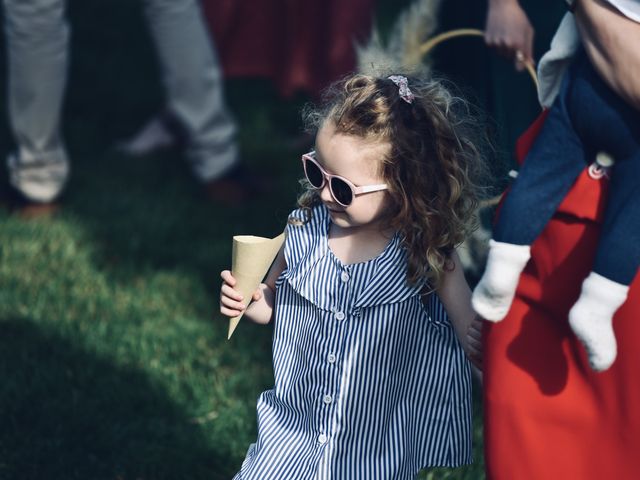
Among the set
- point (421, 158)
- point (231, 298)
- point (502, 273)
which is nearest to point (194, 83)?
point (231, 298)

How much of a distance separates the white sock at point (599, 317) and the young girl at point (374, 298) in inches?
15.1

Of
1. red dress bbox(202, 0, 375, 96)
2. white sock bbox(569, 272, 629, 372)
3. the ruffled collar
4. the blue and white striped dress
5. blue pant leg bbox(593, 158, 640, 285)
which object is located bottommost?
red dress bbox(202, 0, 375, 96)

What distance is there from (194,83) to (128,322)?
1.30m

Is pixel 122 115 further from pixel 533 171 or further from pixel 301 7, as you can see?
pixel 533 171

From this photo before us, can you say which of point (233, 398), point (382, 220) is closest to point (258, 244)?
point (382, 220)

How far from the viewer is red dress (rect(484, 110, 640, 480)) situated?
1744 millimetres

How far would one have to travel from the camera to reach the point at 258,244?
2.08 meters

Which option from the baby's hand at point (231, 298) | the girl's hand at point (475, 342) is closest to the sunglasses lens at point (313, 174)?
the baby's hand at point (231, 298)

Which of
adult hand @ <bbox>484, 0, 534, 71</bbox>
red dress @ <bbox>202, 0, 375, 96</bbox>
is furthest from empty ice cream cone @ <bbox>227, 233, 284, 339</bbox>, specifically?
red dress @ <bbox>202, 0, 375, 96</bbox>

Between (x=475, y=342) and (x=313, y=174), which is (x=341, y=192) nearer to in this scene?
(x=313, y=174)

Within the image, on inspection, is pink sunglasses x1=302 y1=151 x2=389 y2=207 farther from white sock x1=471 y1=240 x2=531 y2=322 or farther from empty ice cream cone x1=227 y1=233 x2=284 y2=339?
white sock x1=471 y1=240 x2=531 y2=322

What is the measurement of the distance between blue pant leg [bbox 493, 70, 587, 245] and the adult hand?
832mm

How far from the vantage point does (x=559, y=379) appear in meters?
1.82

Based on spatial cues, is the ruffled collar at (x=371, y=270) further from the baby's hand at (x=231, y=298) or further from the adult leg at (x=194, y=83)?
the adult leg at (x=194, y=83)
